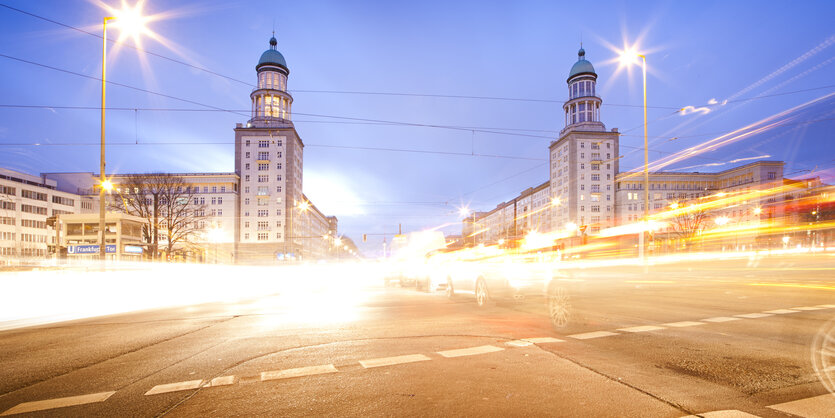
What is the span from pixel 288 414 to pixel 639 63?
28.1 meters

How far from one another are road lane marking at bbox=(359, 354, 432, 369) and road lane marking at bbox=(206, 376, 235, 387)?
147cm

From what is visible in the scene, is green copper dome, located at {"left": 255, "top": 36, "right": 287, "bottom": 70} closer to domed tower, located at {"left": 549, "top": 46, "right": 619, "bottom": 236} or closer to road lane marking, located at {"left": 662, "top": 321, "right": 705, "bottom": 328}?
domed tower, located at {"left": 549, "top": 46, "right": 619, "bottom": 236}

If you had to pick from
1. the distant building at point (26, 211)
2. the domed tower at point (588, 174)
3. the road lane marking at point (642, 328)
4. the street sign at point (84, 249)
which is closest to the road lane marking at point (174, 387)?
the road lane marking at point (642, 328)

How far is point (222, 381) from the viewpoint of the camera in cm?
440

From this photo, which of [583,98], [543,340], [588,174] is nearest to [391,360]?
[543,340]

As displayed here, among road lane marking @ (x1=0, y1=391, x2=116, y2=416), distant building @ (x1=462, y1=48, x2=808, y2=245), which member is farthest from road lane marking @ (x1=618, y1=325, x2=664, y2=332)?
distant building @ (x1=462, y1=48, x2=808, y2=245)

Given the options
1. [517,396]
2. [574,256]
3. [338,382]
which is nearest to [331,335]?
[338,382]

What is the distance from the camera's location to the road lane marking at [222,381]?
4.30 meters

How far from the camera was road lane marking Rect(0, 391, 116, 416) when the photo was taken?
3682 millimetres

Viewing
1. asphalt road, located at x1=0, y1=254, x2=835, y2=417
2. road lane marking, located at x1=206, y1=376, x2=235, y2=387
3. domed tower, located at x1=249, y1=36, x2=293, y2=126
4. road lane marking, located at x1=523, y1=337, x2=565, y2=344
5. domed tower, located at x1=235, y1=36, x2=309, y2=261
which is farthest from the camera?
domed tower, located at x1=249, y1=36, x2=293, y2=126

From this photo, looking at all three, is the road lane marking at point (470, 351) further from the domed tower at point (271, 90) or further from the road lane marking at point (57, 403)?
the domed tower at point (271, 90)

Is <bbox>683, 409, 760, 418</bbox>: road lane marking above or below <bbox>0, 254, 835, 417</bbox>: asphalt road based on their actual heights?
above

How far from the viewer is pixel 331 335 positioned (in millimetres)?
6961

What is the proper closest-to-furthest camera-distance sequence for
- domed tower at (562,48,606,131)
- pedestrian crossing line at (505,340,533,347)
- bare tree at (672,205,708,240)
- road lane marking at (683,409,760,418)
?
Result: 1. road lane marking at (683,409,760,418)
2. pedestrian crossing line at (505,340,533,347)
3. bare tree at (672,205,708,240)
4. domed tower at (562,48,606,131)
